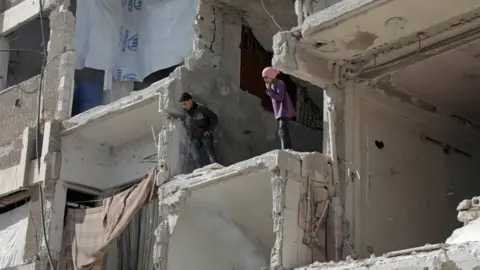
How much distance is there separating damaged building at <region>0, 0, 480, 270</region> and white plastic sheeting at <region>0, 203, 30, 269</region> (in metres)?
0.03

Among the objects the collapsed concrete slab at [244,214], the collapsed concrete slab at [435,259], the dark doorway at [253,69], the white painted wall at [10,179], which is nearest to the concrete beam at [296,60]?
the collapsed concrete slab at [244,214]

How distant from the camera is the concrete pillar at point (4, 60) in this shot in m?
17.0

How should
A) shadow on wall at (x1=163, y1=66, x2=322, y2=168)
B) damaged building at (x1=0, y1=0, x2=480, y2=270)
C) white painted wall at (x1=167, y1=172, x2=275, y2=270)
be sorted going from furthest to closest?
shadow on wall at (x1=163, y1=66, x2=322, y2=168)
white painted wall at (x1=167, y1=172, x2=275, y2=270)
damaged building at (x1=0, y1=0, x2=480, y2=270)

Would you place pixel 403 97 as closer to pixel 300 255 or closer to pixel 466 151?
pixel 466 151

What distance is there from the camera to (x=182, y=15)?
1431 centimetres

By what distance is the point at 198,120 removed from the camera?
40.9 ft

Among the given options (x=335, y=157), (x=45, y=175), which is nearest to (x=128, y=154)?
(x=45, y=175)

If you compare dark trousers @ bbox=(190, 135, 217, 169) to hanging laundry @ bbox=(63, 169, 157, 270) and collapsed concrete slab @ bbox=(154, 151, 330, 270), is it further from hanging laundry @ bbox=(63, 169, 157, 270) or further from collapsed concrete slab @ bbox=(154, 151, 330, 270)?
hanging laundry @ bbox=(63, 169, 157, 270)

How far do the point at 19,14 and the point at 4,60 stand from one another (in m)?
0.95

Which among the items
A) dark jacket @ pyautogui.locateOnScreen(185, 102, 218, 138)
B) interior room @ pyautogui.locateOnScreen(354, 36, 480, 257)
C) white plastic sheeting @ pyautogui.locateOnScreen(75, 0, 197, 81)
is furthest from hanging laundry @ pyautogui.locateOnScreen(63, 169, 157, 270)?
interior room @ pyautogui.locateOnScreen(354, 36, 480, 257)

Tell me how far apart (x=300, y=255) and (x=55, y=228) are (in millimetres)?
5218

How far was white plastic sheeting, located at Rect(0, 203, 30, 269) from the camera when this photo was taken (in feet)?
48.9

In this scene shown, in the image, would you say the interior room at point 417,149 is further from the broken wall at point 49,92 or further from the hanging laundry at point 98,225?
the broken wall at point 49,92

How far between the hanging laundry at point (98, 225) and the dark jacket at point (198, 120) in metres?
0.81
